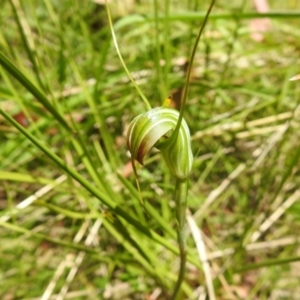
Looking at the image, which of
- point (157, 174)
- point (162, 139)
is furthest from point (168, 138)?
point (157, 174)

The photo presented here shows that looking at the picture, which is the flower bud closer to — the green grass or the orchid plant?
the orchid plant

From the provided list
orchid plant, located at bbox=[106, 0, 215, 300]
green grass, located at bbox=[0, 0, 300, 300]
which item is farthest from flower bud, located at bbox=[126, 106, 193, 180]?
green grass, located at bbox=[0, 0, 300, 300]

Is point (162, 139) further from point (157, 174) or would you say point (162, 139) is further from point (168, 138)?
point (157, 174)

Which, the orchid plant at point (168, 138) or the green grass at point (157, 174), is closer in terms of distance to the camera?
the orchid plant at point (168, 138)

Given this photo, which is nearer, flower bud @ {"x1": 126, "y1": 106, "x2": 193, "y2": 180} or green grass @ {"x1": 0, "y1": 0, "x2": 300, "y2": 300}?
flower bud @ {"x1": 126, "y1": 106, "x2": 193, "y2": 180}

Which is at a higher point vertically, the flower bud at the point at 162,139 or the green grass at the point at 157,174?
the green grass at the point at 157,174

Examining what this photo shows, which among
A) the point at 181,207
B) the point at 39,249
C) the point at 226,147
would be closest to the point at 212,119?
the point at 226,147

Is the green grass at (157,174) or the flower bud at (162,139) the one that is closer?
the flower bud at (162,139)

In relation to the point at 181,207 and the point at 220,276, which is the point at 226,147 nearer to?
the point at 220,276

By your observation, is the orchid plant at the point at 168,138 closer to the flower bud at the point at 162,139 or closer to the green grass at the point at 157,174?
the flower bud at the point at 162,139

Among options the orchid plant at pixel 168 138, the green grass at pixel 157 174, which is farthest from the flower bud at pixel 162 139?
the green grass at pixel 157 174
